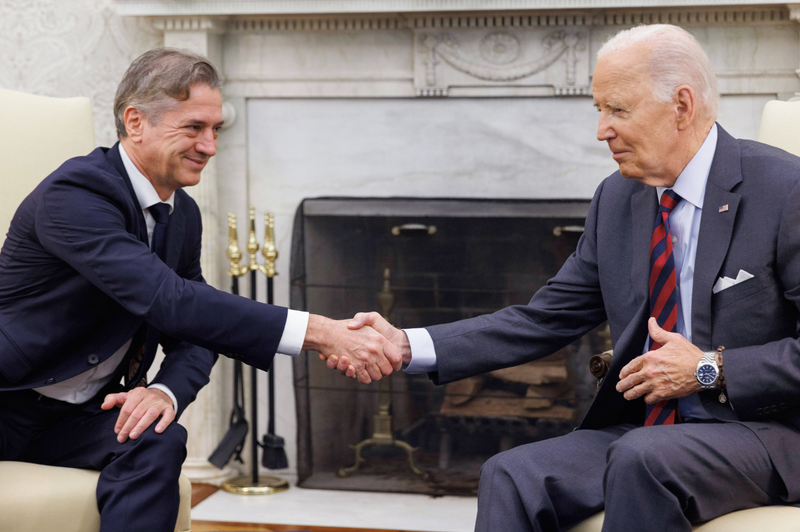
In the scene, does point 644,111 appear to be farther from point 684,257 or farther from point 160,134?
point 160,134

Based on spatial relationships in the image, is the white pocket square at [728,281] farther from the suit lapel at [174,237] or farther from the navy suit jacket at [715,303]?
the suit lapel at [174,237]

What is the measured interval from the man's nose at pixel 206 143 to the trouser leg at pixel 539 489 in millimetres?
842

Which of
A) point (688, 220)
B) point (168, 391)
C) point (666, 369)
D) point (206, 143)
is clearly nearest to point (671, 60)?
point (688, 220)

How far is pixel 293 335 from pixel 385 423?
1.37 m

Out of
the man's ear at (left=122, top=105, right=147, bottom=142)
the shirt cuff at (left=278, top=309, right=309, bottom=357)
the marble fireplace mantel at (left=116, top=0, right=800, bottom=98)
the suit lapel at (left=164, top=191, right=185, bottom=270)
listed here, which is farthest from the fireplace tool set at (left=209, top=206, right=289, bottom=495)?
the shirt cuff at (left=278, top=309, right=309, bottom=357)

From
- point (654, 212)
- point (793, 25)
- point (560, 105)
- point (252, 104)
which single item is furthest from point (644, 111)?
point (252, 104)

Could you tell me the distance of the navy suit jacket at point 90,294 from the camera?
1.49 m

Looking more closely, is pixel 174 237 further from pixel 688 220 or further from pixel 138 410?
pixel 688 220

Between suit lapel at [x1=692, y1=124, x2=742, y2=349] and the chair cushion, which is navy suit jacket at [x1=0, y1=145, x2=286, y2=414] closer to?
the chair cushion

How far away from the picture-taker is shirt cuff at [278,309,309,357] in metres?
1.58

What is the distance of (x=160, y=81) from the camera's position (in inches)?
64.3

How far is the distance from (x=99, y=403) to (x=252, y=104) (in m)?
1.54

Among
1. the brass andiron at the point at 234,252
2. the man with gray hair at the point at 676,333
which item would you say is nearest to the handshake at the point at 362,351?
the man with gray hair at the point at 676,333

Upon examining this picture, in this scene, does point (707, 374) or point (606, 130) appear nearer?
point (707, 374)
